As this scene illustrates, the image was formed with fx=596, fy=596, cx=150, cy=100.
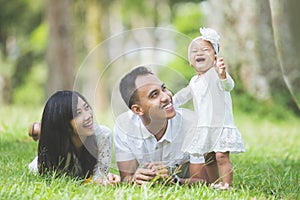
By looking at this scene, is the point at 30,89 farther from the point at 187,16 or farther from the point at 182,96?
the point at 182,96

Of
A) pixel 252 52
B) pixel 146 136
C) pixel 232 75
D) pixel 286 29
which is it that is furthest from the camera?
pixel 252 52

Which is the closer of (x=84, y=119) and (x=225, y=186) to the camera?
(x=225, y=186)

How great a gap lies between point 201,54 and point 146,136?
526mm

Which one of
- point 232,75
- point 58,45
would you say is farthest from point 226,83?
point 58,45

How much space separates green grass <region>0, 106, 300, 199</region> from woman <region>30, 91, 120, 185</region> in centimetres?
16

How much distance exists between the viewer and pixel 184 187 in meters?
3.07

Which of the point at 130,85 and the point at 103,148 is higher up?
the point at 130,85

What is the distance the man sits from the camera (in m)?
3.11

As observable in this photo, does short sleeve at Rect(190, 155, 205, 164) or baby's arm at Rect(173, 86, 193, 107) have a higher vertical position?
baby's arm at Rect(173, 86, 193, 107)

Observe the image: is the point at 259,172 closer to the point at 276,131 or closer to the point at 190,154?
the point at 190,154

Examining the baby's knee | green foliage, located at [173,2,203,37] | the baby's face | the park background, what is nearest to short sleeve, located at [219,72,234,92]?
the baby's face

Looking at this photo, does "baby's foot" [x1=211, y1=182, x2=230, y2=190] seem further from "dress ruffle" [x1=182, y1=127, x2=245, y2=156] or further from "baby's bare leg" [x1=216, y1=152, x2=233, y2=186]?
"dress ruffle" [x1=182, y1=127, x2=245, y2=156]

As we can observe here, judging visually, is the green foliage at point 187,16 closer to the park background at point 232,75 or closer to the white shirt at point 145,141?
the park background at point 232,75

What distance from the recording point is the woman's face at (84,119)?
3.21 m
